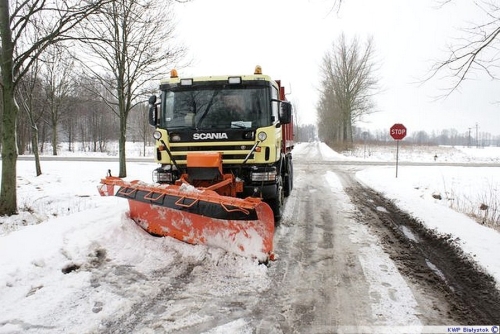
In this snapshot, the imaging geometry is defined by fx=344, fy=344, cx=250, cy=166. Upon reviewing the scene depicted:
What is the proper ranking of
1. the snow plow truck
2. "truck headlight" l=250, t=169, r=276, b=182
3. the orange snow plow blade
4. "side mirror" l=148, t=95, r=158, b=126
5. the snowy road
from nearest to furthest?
1. the snowy road
2. the orange snow plow blade
3. the snow plow truck
4. "truck headlight" l=250, t=169, r=276, b=182
5. "side mirror" l=148, t=95, r=158, b=126

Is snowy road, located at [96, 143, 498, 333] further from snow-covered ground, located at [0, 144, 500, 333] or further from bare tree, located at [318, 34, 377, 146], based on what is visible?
bare tree, located at [318, 34, 377, 146]

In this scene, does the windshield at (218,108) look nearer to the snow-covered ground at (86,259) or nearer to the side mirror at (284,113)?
the side mirror at (284,113)

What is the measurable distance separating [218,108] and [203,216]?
206 centimetres

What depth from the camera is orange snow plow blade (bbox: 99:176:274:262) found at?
4172 mm

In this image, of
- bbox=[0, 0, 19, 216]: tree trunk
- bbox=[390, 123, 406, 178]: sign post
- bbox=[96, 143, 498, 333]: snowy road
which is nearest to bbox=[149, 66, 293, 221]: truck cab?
bbox=[96, 143, 498, 333]: snowy road

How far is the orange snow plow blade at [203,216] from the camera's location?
13.7 feet

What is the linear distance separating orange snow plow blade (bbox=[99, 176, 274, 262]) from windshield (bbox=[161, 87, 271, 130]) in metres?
1.35

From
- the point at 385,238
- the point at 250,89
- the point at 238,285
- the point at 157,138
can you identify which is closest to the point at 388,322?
the point at 238,285

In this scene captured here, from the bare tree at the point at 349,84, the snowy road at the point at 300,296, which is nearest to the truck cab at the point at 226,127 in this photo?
the snowy road at the point at 300,296

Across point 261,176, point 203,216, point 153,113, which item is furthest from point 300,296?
point 153,113

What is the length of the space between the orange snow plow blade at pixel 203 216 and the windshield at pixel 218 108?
1351mm

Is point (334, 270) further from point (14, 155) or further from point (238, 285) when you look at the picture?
point (14, 155)

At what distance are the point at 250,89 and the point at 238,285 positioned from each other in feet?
10.9

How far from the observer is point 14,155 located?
7.93 meters
